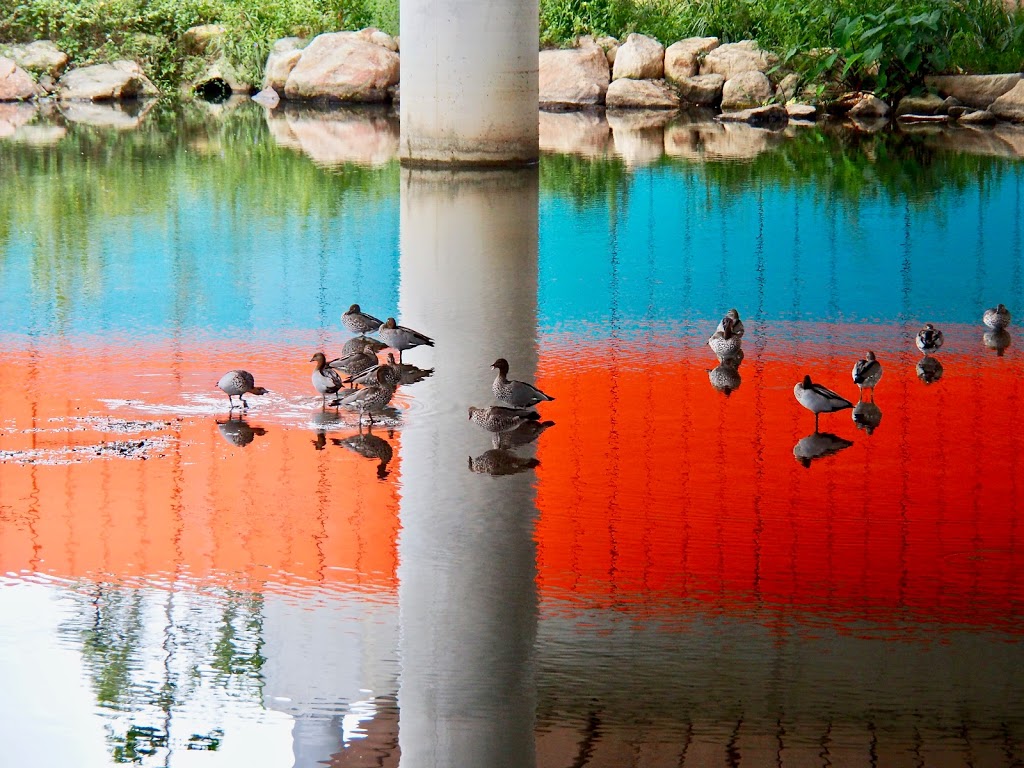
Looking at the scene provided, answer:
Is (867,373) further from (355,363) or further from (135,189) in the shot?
(135,189)

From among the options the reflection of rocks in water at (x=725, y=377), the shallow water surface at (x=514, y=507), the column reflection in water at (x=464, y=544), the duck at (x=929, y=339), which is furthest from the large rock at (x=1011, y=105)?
the reflection of rocks in water at (x=725, y=377)

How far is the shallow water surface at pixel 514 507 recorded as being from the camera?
493 centimetres

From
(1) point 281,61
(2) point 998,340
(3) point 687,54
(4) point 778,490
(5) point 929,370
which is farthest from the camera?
(1) point 281,61

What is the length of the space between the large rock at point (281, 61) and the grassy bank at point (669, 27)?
840 mm

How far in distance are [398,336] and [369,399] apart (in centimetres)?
96

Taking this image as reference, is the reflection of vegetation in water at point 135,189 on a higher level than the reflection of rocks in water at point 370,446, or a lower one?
higher

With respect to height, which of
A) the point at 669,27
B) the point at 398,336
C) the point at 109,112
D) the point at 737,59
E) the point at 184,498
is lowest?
the point at 184,498

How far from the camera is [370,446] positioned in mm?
7949

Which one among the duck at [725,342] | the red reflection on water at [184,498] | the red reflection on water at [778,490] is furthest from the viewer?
the duck at [725,342]

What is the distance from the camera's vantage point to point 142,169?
65.5 ft

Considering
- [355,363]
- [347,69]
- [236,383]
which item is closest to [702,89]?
[347,69]

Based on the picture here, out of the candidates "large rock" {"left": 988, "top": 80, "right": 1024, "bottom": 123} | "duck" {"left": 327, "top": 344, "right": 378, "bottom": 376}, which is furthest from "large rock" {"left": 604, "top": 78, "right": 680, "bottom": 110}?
"duck" {"left": 327, "top": 344, "right": 378, "bottom": 376}

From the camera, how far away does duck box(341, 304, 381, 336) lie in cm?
985

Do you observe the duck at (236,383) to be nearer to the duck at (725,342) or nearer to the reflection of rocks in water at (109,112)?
the duck at (725,342)
